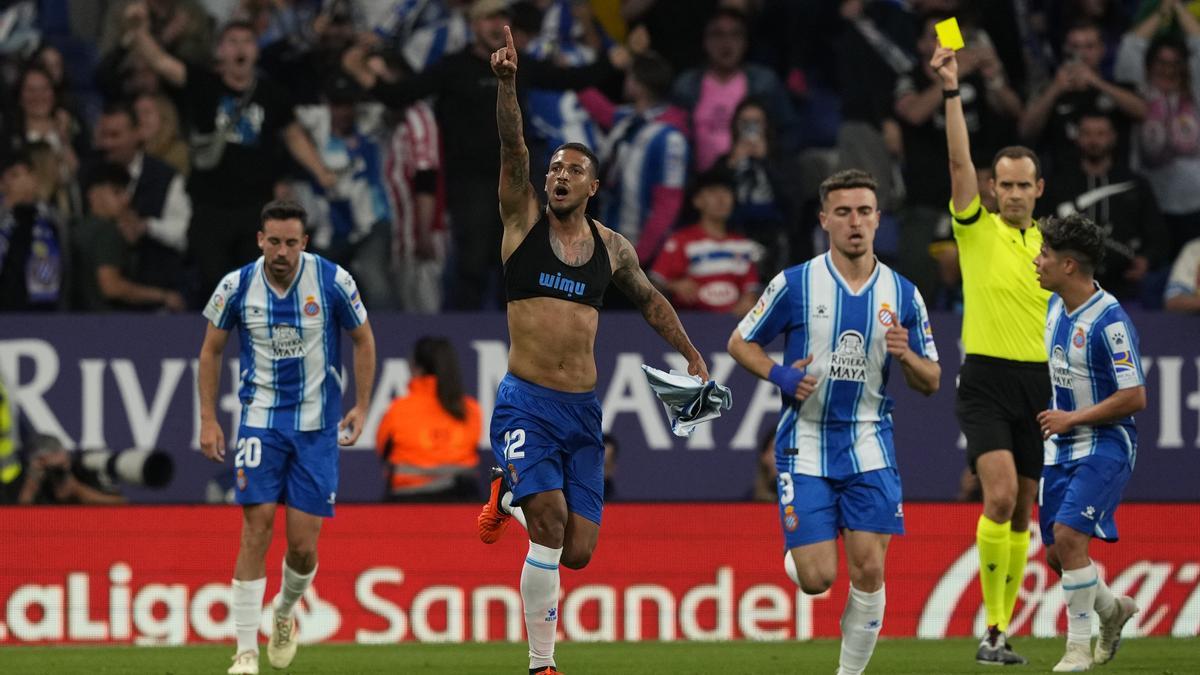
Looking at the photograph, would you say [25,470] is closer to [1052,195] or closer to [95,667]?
[95,667]

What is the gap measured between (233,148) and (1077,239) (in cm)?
741

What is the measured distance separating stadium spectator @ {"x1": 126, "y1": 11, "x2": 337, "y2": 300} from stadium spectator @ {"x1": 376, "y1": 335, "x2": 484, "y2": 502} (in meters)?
1.87

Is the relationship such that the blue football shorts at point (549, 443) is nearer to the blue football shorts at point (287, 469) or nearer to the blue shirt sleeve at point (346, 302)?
the blue football shorts at point (287, 469)

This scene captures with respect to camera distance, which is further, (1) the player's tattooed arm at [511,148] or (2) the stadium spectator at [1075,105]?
(2) the stadium spectator at [1075,105]

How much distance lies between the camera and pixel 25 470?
1435 cm

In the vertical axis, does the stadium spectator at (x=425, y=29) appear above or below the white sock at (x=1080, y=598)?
above

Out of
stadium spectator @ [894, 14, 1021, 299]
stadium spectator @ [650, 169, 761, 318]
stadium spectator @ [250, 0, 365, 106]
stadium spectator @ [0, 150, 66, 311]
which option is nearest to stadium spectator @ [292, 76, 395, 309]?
stadium spectator @ [250, 0, 365, 106]

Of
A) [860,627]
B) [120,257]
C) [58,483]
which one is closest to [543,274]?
[860,627]

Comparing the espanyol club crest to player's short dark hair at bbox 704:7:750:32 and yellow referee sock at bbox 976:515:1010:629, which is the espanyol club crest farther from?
player's short dark hair at bbox 704:7:750:32

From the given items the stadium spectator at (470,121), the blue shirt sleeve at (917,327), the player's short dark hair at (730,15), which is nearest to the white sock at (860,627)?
the blue shirt sleeve at (917,327)

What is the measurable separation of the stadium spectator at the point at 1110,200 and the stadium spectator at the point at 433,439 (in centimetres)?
467

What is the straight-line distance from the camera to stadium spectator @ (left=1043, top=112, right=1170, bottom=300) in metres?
14.6

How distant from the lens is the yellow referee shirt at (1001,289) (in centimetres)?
1055

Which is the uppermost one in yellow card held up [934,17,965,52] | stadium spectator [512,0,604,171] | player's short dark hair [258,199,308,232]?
stadium spectator [512,0,604,171]
